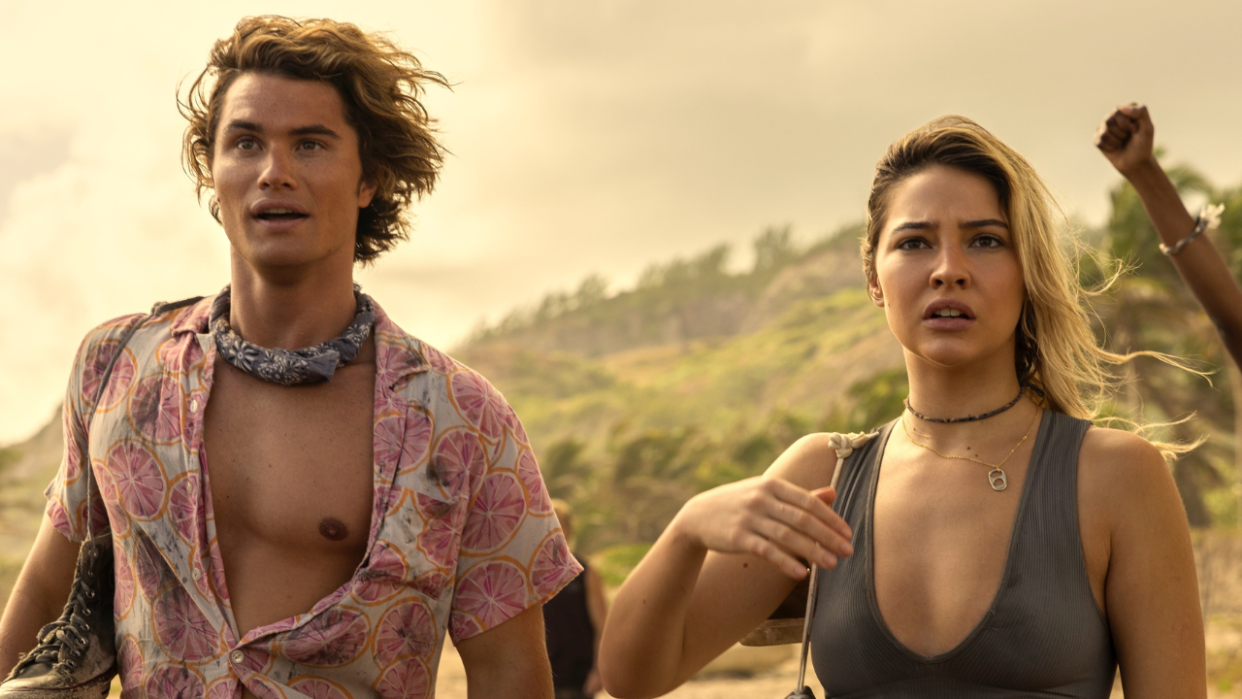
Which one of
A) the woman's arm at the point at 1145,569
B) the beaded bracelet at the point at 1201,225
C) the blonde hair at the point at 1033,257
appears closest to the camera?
the woman's arm at the point at 1145,569

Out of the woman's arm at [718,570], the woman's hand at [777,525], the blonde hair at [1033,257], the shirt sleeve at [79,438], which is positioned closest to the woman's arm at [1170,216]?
the blonde hair at [1033,257]

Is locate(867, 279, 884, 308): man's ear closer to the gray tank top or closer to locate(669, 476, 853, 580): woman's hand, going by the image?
the gray tank top

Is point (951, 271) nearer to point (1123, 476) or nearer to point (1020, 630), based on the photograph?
point (1123, 476)

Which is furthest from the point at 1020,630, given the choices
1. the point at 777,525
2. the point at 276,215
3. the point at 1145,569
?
the point at 276,215

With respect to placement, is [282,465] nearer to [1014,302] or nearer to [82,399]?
[82,399]

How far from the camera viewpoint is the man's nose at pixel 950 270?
8.07 feet

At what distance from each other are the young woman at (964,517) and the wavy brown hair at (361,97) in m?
1.30

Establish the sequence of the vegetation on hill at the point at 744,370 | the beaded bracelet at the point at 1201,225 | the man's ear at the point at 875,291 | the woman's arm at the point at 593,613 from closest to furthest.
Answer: the man's ear at the point at 875,291, the beaded bracelet at the point at 1201,225, the woman's arm at the point at 593,613, the vegetation on hill at the point at 744,370

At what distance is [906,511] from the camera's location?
2.53m

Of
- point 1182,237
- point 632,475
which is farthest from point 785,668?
point 1182,237

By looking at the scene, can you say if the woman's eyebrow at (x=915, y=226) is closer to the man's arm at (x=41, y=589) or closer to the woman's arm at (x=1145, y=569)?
the woman's arm at (x=1145, y=569)

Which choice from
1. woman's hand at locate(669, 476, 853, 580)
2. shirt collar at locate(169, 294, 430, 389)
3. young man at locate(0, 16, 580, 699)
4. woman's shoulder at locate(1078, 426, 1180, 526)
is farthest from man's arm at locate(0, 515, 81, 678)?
woman's shoulder at locate(1078, 426, 1180, 526)

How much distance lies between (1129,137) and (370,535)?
85.0 inches

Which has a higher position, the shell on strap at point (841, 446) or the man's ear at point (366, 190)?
the man's ear at point (366, 190)
